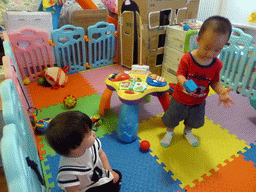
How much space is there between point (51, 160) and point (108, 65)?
151cm

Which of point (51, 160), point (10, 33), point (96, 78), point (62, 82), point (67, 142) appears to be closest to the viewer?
point (67, 142)

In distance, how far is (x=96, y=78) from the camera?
2041 millimetres

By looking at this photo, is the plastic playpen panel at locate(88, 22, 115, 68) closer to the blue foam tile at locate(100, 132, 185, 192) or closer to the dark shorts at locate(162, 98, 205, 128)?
the blue foam tile at locate(100, 132, 185, 192)

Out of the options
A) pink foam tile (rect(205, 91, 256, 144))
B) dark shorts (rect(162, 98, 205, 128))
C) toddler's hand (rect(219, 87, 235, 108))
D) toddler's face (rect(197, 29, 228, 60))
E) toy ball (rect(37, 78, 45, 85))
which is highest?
toddler's face (rect(197, 29, 228, 60))

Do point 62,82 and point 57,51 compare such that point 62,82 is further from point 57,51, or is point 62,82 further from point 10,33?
point 10,33

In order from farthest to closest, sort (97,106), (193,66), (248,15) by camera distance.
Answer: (248,15), (97,106), (193,66)

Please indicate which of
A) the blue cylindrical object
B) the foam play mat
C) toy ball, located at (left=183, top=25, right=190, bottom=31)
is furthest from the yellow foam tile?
toy ball, located at (left=183, top=25, right=190, bottom=31)

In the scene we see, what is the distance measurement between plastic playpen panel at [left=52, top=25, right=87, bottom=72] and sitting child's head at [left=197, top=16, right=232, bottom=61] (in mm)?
1528

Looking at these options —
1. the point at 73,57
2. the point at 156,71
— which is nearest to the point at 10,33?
the point at 73,57

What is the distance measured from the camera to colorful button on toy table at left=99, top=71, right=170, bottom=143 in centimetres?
116

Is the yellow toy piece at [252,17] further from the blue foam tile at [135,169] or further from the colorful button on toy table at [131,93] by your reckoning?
the blue foam tile at [135,169]

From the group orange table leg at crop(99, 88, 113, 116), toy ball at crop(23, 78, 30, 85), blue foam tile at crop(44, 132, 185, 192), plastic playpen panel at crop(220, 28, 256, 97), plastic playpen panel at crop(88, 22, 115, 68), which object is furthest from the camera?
plastic playpen panel at crop(88, 22, 115, 68)

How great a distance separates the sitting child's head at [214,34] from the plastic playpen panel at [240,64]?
101 centimetres

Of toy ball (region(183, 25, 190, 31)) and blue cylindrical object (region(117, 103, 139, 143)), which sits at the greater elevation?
toy ball (region(183, 25, 190, 31))
